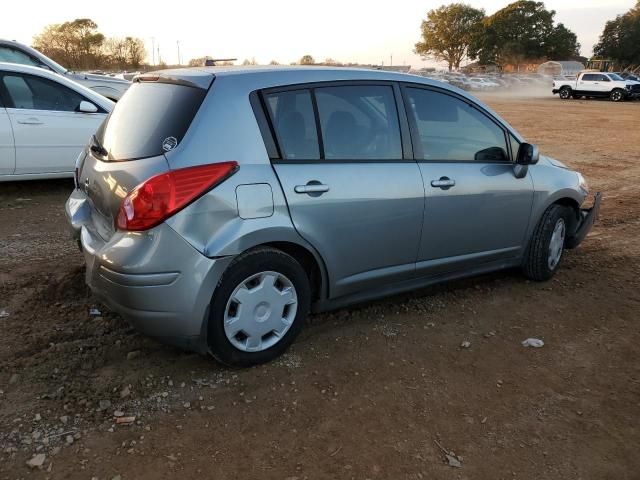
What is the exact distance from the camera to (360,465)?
2549mm

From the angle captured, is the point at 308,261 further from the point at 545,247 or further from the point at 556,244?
the point at 556,244

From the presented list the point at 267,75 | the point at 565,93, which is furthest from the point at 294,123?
the point at 565,93

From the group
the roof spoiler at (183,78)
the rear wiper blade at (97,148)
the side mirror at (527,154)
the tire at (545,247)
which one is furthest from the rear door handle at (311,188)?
the tire at (545,247)

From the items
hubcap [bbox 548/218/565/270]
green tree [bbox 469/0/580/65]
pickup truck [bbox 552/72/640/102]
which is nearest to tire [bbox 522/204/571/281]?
hubcap [bbox 548/218/565/270]

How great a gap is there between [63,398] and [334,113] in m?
2.19

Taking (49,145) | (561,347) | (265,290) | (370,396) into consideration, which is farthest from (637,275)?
(49,145)

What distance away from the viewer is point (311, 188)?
3.23m

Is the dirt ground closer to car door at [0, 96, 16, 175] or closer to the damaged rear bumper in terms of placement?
the damaged rear bumper

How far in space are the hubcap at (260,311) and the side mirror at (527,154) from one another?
2141 millimetres

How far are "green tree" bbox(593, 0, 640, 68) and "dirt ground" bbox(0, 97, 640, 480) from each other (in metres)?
91.2

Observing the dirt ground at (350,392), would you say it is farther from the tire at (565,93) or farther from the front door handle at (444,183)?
the tire at (565,93)

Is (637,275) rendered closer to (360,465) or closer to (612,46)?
(360,465)

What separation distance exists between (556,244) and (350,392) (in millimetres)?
2615

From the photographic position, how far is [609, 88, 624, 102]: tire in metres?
36.0
